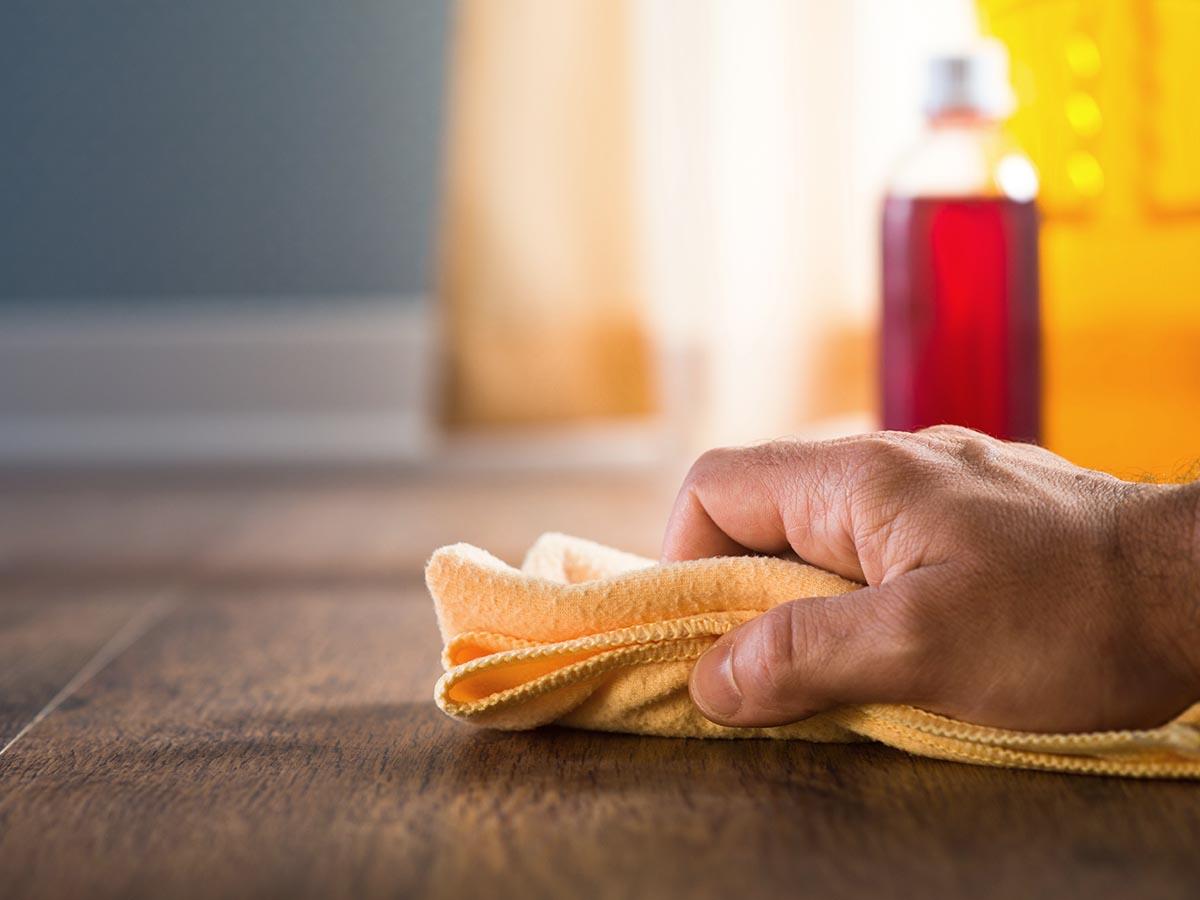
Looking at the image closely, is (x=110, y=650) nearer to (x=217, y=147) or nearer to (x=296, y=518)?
(x=296, y=518)

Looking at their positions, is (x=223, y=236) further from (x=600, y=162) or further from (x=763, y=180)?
(x=763, y=180)

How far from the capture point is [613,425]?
1751mm

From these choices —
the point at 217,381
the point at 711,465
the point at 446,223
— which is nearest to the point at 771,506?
the point at 711,465

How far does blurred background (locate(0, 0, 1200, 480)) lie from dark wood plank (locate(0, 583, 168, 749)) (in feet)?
2.04

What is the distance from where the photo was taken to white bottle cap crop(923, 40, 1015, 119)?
99cm

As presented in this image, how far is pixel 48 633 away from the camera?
2.73 feet

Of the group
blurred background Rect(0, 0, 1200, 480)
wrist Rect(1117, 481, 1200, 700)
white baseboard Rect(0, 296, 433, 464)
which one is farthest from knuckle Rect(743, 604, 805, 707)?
white baseboard Rect(0, 296, 433, 464)

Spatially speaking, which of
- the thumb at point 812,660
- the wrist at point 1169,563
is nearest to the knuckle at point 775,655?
the thumb at point 812,660

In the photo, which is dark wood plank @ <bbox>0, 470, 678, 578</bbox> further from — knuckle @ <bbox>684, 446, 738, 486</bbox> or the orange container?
knuckle @ <bbox>684, 446, 738, 486</bbox>

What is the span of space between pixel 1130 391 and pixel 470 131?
3.01ft

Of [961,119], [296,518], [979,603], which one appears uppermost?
[961,119]

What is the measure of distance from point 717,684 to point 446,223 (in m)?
1.31

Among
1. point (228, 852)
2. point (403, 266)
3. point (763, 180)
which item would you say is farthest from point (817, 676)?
point (403, 266)

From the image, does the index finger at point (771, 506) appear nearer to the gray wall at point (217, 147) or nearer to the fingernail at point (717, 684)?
the fingernail at point (717, 684)
